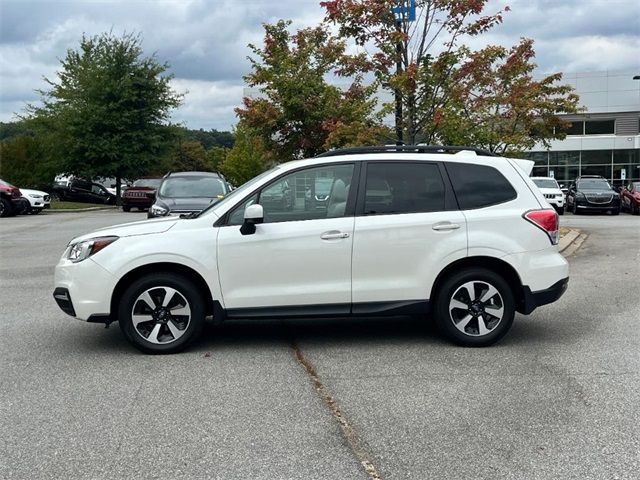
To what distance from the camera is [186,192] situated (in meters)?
14.7

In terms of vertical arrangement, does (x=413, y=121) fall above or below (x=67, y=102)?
below

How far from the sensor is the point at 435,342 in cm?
662

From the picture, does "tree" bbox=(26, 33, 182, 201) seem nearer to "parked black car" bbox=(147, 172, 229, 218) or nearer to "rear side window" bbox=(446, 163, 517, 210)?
"parked black car" bbox=(147, 172, 229, 218)

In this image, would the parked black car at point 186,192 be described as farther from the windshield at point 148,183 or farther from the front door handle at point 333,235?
the windshield at point 148,183

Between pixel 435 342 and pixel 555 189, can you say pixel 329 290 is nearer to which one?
pixel 435 342

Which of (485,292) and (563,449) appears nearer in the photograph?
(563,449)

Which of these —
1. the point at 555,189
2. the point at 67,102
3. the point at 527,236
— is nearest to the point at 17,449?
the point at 527,236

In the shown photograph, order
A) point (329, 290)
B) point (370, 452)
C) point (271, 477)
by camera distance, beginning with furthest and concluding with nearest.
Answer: point (329, 290), point (370, 452), point (271, 477)

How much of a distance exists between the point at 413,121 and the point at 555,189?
1921cm

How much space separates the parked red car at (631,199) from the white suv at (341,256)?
1038 inches

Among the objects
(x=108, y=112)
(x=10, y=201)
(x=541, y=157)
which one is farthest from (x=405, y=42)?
(x=541, y=157)

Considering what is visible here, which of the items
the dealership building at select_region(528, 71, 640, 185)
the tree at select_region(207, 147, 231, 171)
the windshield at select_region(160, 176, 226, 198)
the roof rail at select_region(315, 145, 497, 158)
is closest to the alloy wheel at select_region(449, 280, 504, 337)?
the roof rail at select_region(315, 145, 497, 158)

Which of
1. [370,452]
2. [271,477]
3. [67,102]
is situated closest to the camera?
[271,477]

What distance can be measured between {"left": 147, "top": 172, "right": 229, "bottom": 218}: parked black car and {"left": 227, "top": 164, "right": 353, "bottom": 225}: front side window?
24.2 feet
